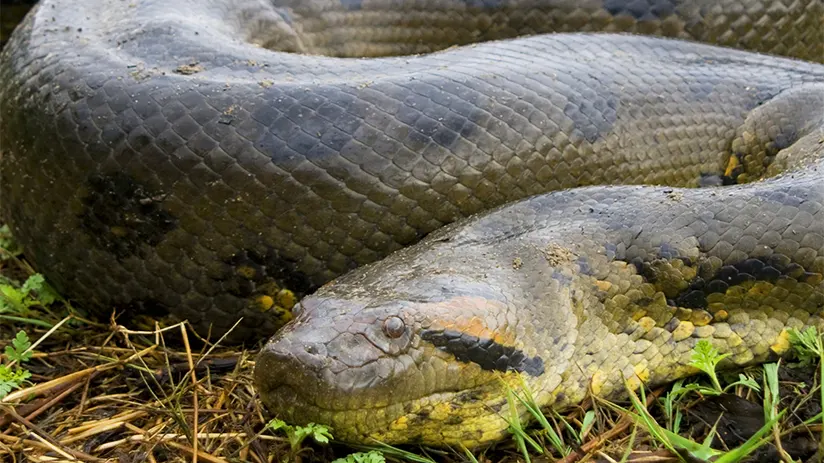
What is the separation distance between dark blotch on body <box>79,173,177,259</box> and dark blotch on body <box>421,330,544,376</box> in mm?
1438

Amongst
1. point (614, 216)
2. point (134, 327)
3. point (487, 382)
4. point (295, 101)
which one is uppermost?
point (295, 101)

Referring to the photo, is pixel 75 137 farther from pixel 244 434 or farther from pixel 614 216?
pixel 614 216

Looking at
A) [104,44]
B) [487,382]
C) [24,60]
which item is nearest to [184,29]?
[104,44]

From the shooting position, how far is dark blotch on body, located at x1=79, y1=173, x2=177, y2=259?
3752 mm

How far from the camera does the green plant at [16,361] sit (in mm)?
3559

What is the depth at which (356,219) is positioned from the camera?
3.75 m

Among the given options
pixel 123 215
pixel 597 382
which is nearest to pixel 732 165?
pixel 597 382

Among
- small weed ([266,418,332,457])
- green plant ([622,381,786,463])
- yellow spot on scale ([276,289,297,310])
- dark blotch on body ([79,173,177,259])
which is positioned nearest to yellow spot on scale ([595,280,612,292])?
green plant ([622,381,786,463])

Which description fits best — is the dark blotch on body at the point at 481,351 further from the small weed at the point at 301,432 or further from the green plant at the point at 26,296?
the green plant at the point at 26,296

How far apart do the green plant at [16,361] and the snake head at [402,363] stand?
4.18ft

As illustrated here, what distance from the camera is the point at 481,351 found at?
118 inches

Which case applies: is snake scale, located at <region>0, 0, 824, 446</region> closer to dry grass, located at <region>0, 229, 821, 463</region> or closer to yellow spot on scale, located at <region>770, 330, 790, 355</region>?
yellow spot on scale, located at <region>770, 330, 790, 355</region>

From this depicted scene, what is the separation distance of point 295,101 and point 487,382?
1.53 meters

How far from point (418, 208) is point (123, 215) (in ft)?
4.21
